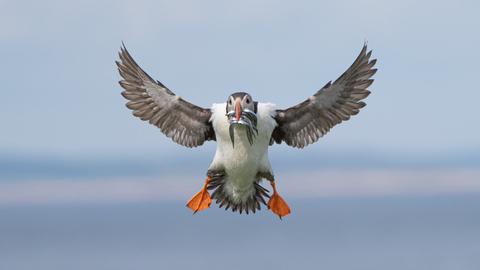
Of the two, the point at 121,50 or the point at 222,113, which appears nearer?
the point at 222,113

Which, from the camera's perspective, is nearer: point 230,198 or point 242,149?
point 242,149

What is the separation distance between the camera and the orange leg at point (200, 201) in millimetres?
11630

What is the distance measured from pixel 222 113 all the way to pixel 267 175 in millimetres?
1761

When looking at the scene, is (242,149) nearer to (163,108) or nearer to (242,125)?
(242,125)

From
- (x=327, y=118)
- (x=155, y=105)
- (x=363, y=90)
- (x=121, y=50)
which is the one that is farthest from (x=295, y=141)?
(x=121, y=50)

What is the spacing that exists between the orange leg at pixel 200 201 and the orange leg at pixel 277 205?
57.1 inches

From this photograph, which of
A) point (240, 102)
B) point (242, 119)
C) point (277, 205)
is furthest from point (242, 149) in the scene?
point (277, 205)

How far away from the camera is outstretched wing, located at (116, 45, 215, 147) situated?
11.5m

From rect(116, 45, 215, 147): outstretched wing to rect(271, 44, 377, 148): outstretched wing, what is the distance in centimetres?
180

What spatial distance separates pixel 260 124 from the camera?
1073cm

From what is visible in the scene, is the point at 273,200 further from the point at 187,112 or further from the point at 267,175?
the point at 187,112

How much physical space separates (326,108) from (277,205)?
8.38 feet

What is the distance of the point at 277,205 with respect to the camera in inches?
458

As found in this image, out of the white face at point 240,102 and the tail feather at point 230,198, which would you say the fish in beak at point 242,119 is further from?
the tail feather at point 230,198
